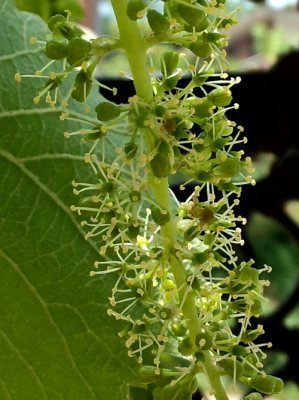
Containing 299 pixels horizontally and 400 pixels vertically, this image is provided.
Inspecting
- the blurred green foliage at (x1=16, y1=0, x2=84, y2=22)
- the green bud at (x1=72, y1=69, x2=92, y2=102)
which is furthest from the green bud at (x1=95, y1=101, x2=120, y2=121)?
the blurred green foliage at (x1=16, y1=0, x2=84, y2=22)

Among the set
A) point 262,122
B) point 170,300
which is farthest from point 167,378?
point 262,122

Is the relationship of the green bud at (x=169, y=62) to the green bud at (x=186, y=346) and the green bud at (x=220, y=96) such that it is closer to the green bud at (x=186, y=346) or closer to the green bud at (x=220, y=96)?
the green bud at (x=220, y=96)

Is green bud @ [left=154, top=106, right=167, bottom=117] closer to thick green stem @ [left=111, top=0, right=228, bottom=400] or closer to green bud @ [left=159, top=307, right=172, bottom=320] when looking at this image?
thick green stem @ [left=111, top=0, right=228, bottom=400]

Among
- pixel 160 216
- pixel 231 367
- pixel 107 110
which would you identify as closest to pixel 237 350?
pixel 231 367

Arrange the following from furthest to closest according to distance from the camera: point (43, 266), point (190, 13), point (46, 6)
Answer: point (46, 6) → point (43, 266) → point (190, 13)

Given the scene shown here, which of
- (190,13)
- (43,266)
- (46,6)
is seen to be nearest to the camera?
(190,13)

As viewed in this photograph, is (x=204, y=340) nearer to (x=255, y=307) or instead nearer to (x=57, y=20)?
(x=255, y=307)
